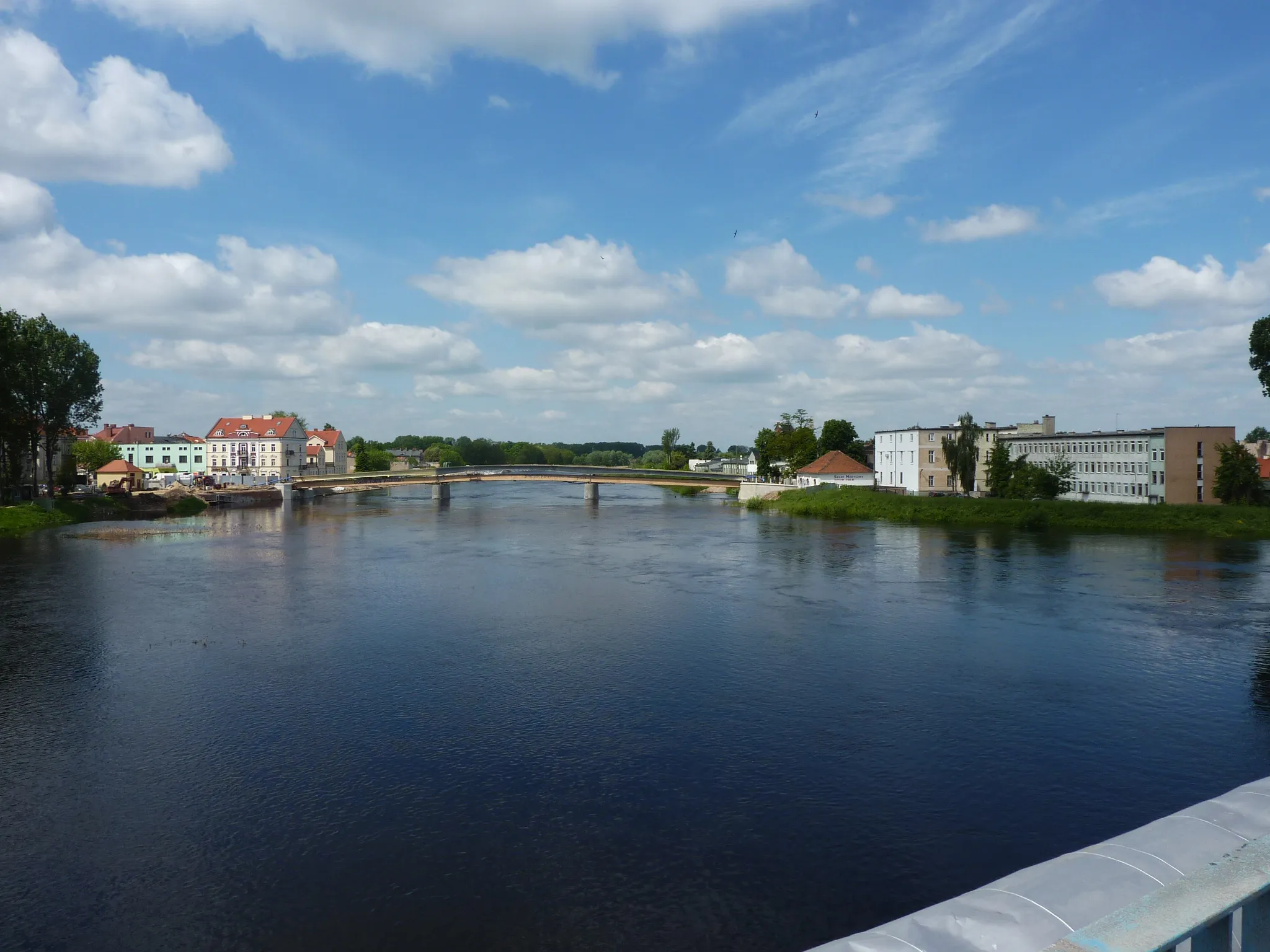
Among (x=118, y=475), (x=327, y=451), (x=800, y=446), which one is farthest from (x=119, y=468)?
(x=800, y=446)

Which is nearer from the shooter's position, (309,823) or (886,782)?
(309,823)

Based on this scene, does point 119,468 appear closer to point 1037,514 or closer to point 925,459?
point 925,459

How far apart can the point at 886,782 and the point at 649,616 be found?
1516 cm

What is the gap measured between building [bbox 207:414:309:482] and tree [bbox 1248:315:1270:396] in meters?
113

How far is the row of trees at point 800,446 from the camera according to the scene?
104 m

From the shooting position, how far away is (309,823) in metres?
13.1

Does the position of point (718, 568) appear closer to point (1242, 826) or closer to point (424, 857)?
point (424, 857)

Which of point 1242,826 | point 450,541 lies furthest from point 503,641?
point 450,541

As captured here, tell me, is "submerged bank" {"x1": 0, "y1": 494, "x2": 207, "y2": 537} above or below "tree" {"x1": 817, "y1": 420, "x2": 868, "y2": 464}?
below

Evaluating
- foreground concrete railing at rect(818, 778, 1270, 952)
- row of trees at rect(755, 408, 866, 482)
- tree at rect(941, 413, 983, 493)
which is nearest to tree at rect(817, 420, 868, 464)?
row of trees at rect(755, 408, 866, 482)

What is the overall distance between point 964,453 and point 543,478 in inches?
1755

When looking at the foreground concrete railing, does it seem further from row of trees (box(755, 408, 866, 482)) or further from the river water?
row of trees (box(755, 408, 866, 482))

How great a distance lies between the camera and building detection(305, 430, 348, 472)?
13688 cm

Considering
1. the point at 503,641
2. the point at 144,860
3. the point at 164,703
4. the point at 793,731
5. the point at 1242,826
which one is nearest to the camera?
the point at 1242,826
